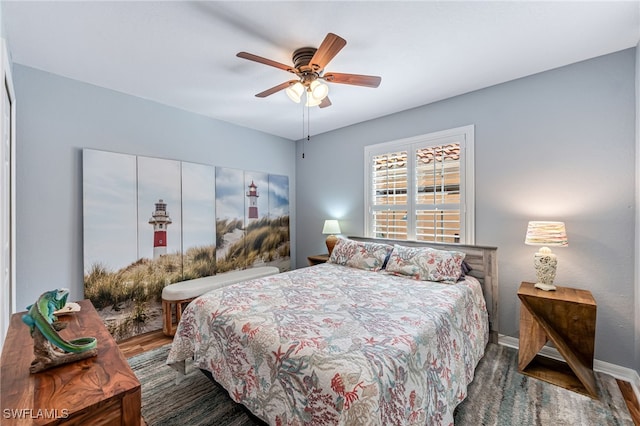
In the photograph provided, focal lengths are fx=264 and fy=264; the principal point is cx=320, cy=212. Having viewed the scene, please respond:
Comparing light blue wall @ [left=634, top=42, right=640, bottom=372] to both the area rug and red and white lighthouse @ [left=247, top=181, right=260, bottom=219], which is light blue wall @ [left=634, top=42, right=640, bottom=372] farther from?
red and white lighthouse @ [left=247, top=181, right=260, bottom=219]

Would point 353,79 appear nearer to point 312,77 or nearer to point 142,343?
point 312,77

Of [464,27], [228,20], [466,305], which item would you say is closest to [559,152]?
[464,27]

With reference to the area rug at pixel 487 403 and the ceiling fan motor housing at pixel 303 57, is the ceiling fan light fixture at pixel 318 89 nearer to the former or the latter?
the ceiling fan motor housing at pixel 303 57

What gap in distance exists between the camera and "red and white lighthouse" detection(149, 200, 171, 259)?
3104 millimetres

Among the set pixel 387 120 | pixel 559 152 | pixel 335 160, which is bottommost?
pixel 559 152

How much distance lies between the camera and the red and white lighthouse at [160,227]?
3.10 meters

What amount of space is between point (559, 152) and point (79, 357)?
3.65m

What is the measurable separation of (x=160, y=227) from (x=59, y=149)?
1.16 metres

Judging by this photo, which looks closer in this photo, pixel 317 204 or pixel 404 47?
pixel 404 47

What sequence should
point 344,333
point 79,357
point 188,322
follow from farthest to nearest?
point 188,322
point 344,333
point 79,357

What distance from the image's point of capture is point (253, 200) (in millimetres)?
4129

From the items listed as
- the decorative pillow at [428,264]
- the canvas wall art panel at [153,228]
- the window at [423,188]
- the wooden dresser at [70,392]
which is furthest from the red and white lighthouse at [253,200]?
the wooden dresser at [70,392]

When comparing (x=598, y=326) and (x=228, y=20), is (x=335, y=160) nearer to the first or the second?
(x=228, y=20)

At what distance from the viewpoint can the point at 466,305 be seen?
7.16 feet
